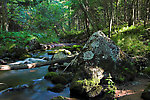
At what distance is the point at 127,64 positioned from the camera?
578 centimetres

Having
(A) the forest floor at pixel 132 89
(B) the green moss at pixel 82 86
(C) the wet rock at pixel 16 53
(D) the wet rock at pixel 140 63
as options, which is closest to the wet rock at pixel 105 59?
(A) the forest floor at pixel 132 89

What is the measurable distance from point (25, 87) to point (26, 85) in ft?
0.49

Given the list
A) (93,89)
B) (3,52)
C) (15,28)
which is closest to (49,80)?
(93,89)

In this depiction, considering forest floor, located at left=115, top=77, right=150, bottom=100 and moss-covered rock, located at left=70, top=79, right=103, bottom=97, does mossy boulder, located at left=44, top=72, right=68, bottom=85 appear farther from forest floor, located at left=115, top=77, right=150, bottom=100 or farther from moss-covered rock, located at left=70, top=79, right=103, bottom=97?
forest floor, located at left=115, top=77, right=150, bottom=100

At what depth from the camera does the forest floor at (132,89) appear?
160 inches

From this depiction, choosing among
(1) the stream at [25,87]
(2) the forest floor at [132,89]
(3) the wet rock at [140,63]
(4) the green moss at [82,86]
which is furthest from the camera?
(3) the wet rock at [140,63]

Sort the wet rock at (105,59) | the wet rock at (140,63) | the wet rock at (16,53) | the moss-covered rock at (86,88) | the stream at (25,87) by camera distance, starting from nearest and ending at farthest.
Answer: the moss-covered rock at (86,88)
the stream at (25,87)
the wet rock at (105,59)
the wet rock at (140,63)
the wet rock at (16,53)

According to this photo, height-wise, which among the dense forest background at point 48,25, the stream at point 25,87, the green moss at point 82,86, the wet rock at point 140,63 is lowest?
the stream at point 25,87

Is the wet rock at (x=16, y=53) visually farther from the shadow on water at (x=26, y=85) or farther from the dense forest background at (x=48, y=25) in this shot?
the shadow on water at (x=26, y=85)

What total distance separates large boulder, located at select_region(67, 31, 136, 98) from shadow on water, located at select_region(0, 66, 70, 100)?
0.84 meters

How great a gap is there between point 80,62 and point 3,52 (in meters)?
9.99

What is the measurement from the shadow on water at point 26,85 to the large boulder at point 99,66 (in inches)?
33.0

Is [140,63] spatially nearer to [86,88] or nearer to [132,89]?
[132,89]

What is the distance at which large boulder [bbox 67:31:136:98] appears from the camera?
473cm
